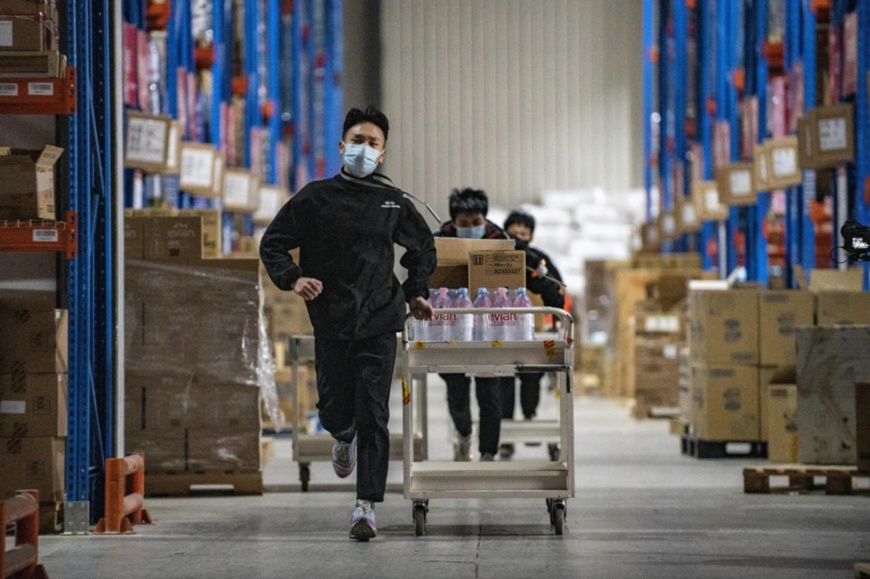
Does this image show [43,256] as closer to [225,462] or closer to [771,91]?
[225,462]

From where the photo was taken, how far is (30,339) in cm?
721

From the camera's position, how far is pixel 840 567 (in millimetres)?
5879

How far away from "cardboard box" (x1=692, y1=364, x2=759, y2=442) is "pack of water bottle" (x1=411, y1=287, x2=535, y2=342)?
446 cm

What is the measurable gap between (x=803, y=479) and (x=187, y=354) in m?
3.47

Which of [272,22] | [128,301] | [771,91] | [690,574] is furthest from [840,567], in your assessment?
[272,22]

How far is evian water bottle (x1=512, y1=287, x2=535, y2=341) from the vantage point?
7.29 metres

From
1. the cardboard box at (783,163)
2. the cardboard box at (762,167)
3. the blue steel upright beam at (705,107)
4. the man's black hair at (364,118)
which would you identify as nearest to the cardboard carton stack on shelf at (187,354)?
the man's black hair at (364,118)

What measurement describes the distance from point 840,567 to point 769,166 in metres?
9.96

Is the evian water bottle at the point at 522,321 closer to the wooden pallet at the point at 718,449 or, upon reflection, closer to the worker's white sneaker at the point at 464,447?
the worker's white sneaker at the point at 464,447

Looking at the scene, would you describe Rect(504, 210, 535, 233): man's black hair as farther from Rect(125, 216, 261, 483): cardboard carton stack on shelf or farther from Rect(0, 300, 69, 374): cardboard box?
Rect(0, 300, 69, 374): cardboard box

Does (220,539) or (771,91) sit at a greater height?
(771,91)

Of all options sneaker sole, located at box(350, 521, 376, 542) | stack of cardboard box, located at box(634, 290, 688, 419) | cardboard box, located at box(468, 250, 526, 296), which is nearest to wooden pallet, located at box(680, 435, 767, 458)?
cardboard box, located at box(468, 250, 526, 296)

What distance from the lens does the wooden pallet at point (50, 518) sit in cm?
713

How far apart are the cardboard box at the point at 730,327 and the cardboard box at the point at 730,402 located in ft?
0.27
